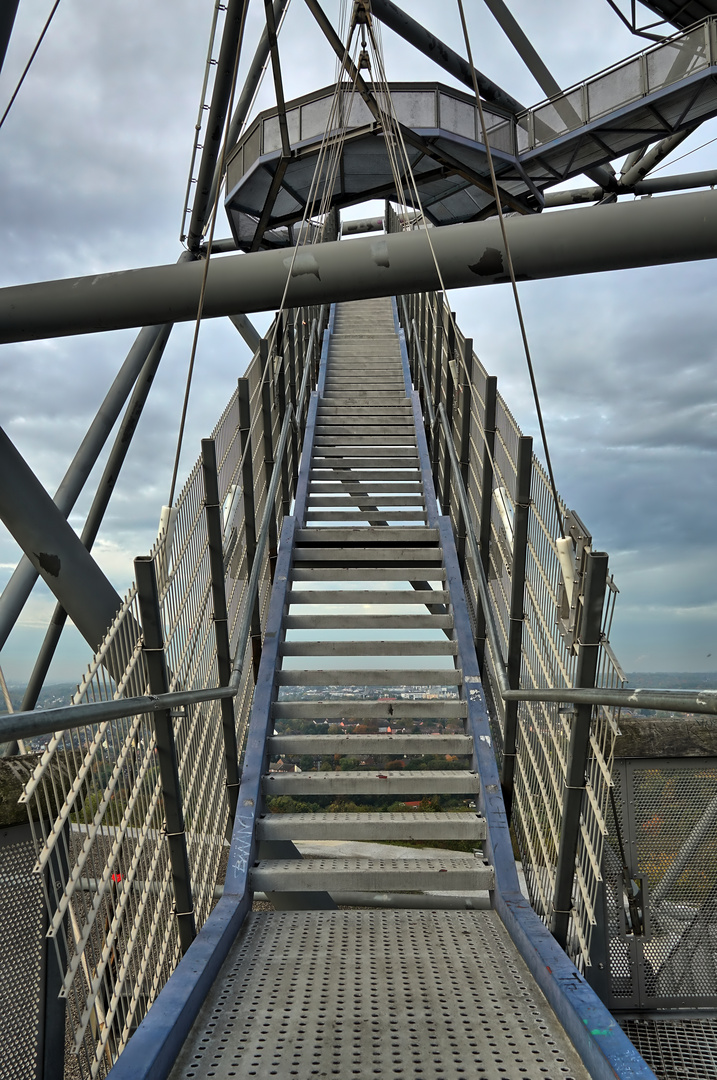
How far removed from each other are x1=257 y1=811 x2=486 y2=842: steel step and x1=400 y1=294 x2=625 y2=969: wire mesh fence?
1.12ft

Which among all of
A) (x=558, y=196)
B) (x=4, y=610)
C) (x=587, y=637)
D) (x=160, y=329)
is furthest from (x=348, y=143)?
(x=587, y=637)

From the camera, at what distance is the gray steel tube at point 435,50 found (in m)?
12.0

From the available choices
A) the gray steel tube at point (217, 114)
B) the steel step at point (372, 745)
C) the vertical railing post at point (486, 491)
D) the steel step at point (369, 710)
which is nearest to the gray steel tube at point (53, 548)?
the steel step at point (369, 710)

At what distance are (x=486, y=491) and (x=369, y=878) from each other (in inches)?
88.7

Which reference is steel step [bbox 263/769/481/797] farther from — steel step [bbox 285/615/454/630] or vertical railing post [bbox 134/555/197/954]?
steel step [bbox 285/615/454/630]

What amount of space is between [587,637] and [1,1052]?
216cm

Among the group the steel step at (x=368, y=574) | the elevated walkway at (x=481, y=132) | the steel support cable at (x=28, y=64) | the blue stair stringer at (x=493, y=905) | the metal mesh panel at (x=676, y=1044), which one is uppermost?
the elevated walkway at (x=481, y=132)

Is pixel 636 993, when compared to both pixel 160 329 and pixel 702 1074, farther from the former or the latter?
pixel 160 329

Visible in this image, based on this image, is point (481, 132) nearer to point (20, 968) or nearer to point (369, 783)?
point (369, 783)

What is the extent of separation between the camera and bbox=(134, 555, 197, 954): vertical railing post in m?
2.81

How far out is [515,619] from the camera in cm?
396

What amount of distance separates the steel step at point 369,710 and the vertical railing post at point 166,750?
1477 mm

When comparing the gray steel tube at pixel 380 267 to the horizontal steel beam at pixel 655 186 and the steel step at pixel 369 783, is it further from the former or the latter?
the horizontal steel beam at pixel 655 186

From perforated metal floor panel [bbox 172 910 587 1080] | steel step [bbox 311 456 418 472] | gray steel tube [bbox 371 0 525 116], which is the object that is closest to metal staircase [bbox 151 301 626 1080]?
perforated metal floor panel [bbox 172 910 587 1080]
